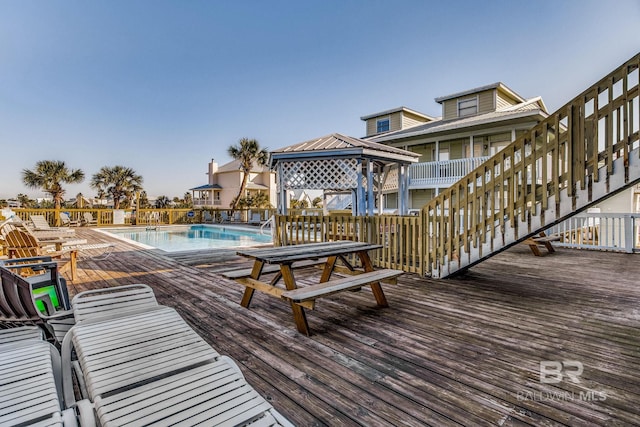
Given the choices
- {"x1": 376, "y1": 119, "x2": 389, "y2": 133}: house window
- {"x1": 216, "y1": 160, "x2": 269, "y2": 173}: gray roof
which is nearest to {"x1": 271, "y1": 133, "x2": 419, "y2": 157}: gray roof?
{"x1": 376, "y1": 119, "x2": 389, "y2": 133}: house window

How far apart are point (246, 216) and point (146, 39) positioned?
13.0 metres

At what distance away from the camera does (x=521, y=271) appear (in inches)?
238

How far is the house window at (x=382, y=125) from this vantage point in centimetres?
1748

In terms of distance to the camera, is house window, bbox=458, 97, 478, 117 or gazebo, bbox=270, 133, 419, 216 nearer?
gazebo, bbox=270, 133, 419, 216

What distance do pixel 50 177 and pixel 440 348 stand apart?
2874cm

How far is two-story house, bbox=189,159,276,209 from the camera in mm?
31453

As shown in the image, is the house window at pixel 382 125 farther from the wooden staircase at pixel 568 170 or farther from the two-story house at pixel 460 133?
the wooden staircase at pixel 568 170

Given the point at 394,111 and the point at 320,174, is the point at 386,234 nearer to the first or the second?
the point at 320,174

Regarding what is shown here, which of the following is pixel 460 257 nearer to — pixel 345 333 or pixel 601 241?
pixel 345 333

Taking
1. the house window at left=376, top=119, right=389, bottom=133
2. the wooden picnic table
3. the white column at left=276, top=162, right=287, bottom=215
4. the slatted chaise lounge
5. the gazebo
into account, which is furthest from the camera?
the house window at left=376, top=119, right=389, bottom=133

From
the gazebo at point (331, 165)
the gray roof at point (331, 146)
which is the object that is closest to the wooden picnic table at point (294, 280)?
the gazebo at point (331, 165)

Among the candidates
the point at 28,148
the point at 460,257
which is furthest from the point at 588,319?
the point at 28,148

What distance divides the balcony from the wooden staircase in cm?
854

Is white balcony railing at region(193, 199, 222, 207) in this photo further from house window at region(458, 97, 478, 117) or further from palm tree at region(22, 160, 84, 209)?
house window at region(458, 97, 478, 117)
